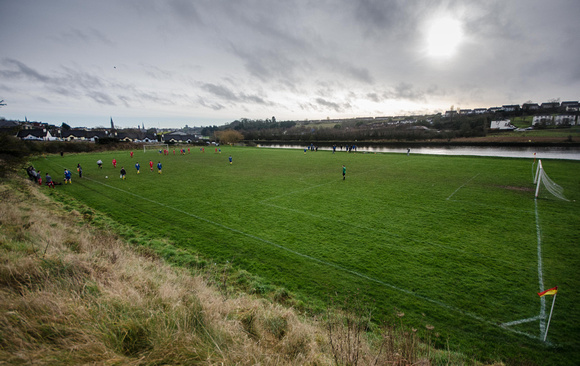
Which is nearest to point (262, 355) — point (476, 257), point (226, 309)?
point (226, 309)

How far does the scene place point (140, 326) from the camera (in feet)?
12.6

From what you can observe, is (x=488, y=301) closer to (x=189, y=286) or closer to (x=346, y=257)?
(x=346, y=257)

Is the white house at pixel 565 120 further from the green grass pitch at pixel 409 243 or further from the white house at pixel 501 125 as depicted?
the green grass pitch at pixel 409 243

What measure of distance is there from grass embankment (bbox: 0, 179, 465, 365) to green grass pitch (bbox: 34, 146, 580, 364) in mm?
2230

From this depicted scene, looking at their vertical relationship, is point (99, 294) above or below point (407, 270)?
above

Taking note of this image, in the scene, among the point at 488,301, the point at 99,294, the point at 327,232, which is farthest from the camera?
the point at 327,232

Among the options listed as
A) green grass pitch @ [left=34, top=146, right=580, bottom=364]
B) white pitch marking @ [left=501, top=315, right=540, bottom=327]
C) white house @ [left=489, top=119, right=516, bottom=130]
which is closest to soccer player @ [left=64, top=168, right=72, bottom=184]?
green grass pitch @ [left=34, top=146, right=580, bottom=364]

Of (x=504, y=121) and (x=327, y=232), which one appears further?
(x=504, y=121)

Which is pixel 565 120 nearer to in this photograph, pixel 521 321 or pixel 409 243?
pixel 409 243

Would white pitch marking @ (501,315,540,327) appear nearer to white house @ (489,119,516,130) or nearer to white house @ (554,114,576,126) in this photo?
white house @ (489,119,516,130)

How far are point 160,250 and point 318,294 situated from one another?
280 inches

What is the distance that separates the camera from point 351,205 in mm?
17500

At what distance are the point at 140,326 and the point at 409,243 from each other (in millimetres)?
11216

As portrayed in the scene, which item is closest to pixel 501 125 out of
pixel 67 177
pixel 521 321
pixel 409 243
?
pixel 409 243
